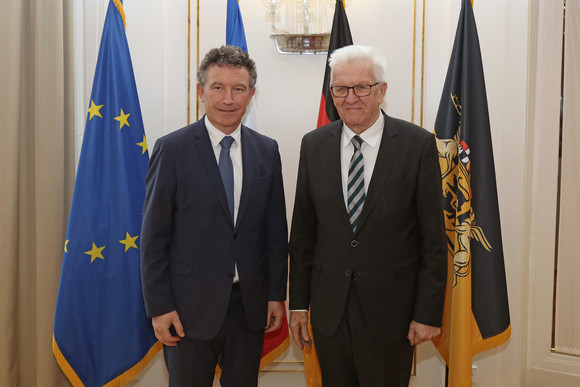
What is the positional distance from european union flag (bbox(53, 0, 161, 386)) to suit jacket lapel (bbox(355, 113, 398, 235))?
4.30ft

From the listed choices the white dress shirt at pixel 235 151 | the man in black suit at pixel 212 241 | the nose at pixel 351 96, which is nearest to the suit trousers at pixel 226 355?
the man in black suit at pixel 212 241

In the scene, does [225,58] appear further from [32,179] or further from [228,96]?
[32,179]

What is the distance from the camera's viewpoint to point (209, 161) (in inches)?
79.7

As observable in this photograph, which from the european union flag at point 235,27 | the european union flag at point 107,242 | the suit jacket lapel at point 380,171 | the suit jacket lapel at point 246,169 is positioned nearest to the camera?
the suit jacket lapel at point 380,171

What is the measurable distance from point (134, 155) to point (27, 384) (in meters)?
1.37

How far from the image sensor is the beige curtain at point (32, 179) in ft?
8.30

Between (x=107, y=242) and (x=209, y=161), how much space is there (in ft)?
3.00

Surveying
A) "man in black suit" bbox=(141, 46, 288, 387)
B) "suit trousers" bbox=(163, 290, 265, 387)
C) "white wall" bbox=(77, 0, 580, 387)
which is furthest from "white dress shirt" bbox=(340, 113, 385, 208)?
"white wall" bbox=(77, 0, 580, 387)

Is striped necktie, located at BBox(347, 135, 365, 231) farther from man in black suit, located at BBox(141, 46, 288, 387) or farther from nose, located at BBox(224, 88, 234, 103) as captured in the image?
nose, located at BBox(224, 88, 234, 103)

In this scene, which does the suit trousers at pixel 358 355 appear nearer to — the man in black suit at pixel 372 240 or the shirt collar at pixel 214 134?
the man in black suit at pixel 372 240

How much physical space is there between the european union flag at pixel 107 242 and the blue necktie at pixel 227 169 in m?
0.79

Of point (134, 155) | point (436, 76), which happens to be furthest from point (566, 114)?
point (134, 155)

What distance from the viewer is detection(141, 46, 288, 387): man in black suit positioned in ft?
6.50

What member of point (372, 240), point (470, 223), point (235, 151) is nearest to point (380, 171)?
point (372, 240)
